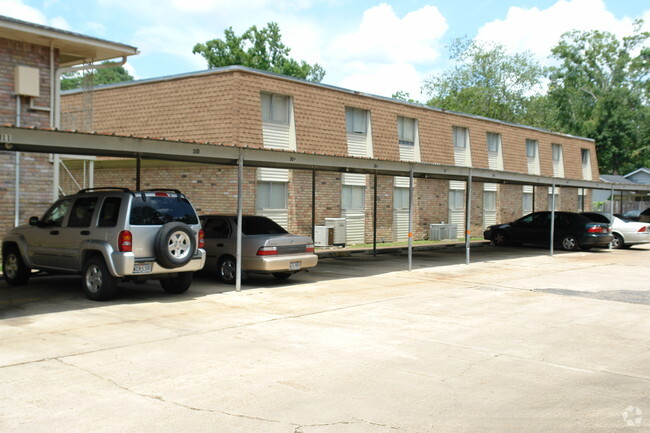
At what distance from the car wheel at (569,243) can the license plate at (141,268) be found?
59.6 feet

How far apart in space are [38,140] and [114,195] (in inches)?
65.8

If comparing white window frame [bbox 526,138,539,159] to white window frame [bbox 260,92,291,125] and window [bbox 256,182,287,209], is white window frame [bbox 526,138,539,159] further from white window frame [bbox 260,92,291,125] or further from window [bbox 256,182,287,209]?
window [bbox 256,182,287,209]

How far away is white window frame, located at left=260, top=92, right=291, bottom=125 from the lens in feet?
75.3

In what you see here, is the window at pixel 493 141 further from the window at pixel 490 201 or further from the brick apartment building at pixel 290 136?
the window at pixel 490 201

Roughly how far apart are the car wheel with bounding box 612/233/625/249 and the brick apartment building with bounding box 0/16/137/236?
19.8 metres

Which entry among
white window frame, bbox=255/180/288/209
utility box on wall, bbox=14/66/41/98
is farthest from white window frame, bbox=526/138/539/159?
utility box on wall, bbox=14/66/41/98

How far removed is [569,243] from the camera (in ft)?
80.5

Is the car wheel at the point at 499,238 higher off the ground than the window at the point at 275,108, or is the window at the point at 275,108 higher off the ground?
the window at the point at 275,108

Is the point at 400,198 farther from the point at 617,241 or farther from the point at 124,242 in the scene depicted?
the point at 124,242

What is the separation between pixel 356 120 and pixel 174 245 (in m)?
16.9

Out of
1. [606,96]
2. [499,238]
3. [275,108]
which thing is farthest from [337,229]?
[606,96]

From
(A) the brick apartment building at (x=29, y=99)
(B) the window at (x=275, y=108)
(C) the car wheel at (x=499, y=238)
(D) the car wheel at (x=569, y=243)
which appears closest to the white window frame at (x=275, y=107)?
(B) the window at (x=275, y=108)

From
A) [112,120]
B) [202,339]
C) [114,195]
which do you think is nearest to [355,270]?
[114,195]

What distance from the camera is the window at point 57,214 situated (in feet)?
38.8
